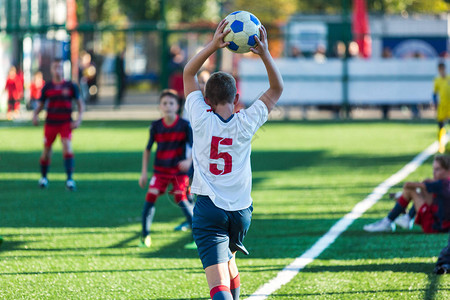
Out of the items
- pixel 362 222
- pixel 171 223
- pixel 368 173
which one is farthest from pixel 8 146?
pixel 362 222

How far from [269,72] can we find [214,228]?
104 cm

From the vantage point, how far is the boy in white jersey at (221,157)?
4645mm

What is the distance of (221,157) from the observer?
4.72 m

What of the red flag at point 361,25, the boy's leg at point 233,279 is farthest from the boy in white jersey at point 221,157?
the red flag at point 361,25

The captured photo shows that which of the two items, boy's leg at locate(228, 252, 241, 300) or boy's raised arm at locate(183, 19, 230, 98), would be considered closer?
boy's raised arm at locate(183, 19, 230, 98)

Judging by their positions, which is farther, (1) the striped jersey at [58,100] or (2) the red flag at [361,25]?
(2) the red flag at [361,25]

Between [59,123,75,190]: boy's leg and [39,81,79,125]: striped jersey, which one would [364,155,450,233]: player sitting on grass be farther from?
[39,81,79,125]: striped jersey

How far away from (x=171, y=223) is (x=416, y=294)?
400 cm

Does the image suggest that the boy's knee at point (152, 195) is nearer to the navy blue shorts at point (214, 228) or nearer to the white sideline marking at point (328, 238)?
the white sideline marking at point (328, 238)

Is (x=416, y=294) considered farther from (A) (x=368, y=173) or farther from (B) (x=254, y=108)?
(A) (x=368, y=173)

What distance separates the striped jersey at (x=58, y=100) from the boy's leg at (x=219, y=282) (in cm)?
839

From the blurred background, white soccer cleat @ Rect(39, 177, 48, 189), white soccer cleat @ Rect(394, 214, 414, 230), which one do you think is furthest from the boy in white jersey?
Answer: the blurred background

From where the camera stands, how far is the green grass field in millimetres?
6344

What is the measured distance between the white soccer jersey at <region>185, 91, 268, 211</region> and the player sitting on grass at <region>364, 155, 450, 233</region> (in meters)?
3.83
